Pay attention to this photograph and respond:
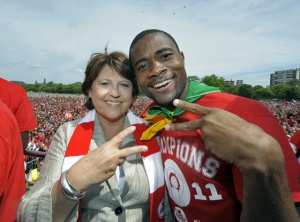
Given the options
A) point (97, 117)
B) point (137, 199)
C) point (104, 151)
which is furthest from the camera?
point (97, 117)

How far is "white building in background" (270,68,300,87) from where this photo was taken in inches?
5842

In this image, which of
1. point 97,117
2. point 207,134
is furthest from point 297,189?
point 97,117

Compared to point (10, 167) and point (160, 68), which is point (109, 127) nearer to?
point (160, 68)

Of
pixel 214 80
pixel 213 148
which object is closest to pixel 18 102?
pixel 213 148

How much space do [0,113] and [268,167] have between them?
1.25m

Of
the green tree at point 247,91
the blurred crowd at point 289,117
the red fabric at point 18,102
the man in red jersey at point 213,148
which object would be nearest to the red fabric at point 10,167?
the man in red jersey at point 213,148

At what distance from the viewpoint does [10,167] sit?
3.94 ft

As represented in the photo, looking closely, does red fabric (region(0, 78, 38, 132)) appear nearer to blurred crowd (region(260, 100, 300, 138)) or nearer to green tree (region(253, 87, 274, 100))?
blurred crowd (region(260, 100, 300, 138))

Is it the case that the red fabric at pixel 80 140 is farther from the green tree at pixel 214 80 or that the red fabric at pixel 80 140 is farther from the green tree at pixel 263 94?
the green tree at pixel 214 80

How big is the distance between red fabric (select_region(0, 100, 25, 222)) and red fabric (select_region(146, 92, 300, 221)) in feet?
3.20

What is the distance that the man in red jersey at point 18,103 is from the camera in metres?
2.88

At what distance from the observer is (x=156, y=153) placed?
2049 millimetres

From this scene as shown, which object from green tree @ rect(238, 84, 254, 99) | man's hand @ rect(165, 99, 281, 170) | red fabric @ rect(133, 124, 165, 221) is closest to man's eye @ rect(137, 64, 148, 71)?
red fabric @ rect(133, 124, 165, 221)

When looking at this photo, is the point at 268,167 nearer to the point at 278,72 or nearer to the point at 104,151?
the point at 104,151
